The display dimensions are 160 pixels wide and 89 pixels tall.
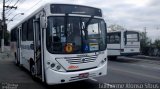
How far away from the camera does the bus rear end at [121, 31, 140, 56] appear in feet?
81.0

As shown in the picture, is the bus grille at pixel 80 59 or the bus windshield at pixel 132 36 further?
the bus windshield at pixel 132 36

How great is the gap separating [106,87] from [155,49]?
75.7 ft

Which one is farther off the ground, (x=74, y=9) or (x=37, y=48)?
(x=74, y=9)

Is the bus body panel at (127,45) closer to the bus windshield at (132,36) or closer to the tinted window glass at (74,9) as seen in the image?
the bus windshield at (132,36)

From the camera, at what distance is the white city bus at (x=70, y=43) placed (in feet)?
33.1

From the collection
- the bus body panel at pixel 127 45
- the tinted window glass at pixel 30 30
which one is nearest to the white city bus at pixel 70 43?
the tinted window glass at pixel 30 30

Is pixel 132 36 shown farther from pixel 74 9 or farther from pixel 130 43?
pixel 74 9

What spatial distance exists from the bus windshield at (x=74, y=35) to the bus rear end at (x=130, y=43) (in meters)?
13.7

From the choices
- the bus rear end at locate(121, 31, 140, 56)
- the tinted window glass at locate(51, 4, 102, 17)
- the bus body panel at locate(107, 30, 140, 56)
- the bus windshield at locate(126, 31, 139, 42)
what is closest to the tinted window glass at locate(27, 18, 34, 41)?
the tinted window glass at locate(51, 4, 102, 17)

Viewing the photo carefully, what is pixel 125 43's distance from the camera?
24641 mm

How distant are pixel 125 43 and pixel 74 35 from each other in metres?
14.8

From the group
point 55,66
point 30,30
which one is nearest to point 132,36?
point 30,30

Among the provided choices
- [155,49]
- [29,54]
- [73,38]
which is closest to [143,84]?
[73,38]

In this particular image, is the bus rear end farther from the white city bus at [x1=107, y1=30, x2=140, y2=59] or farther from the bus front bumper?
the bus front bumper
